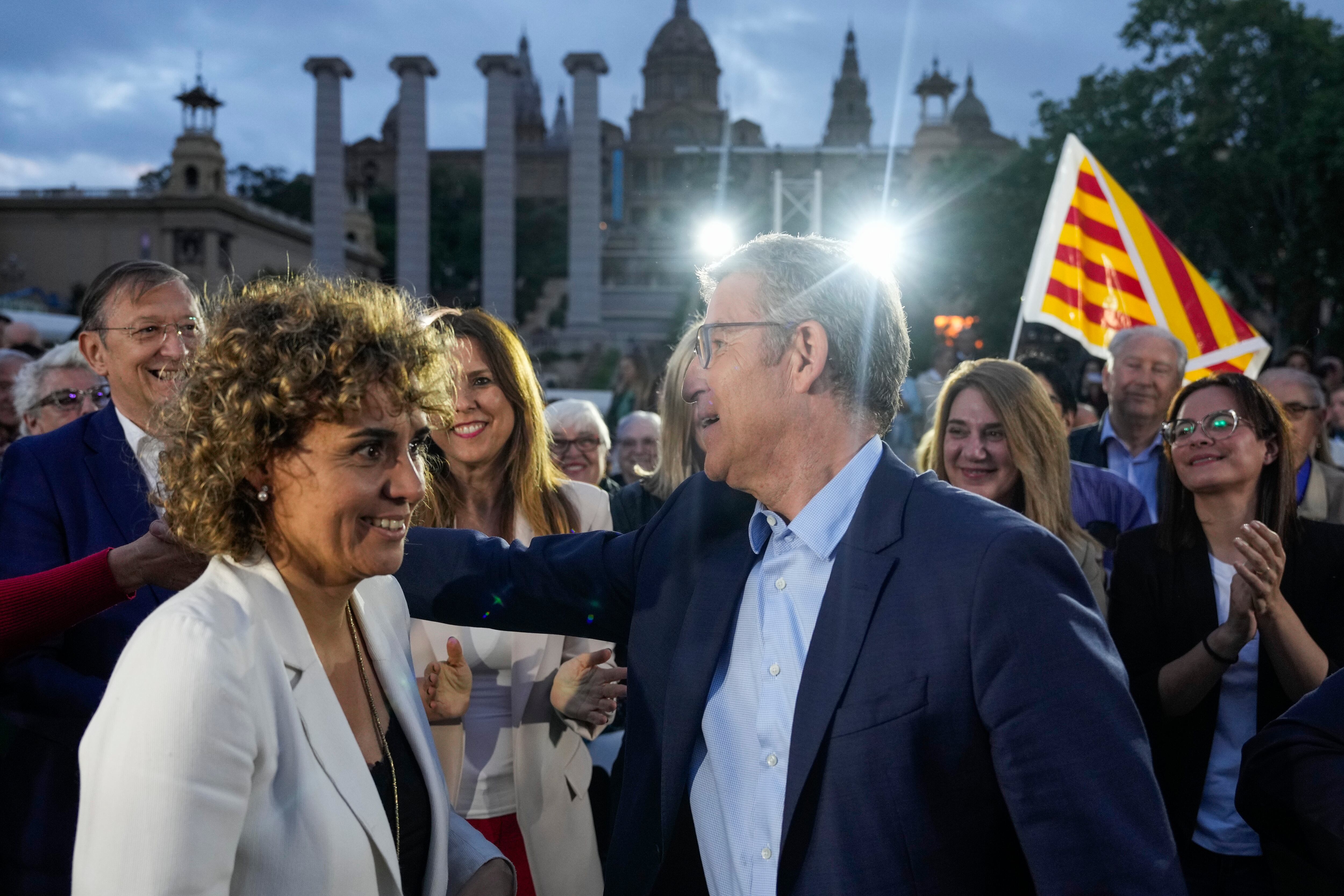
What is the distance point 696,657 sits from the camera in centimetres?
209

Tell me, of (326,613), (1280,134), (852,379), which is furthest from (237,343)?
(1280,134)

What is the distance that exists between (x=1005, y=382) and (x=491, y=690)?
1969mm

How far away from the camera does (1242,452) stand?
331 centimetres

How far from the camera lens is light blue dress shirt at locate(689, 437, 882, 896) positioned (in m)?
1.94

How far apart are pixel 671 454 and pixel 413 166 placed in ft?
156

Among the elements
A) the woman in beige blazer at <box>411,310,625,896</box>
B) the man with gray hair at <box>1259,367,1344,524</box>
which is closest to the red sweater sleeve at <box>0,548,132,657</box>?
the woman in beige blazer at <box>411,310,625,896</box>

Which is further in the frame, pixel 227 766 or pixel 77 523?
pixel 77 523

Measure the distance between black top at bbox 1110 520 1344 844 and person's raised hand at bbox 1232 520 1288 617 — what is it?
1.01ft

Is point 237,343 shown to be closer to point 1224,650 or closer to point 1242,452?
point 1224,650

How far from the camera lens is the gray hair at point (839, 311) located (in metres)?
2.15

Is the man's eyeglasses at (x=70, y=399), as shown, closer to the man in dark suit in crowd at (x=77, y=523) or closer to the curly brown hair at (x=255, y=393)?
the man in dark suit in crowd at (x=77, y=523)

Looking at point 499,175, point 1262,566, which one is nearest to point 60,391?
point 1262,566

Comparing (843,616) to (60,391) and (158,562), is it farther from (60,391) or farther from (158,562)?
(60,391)

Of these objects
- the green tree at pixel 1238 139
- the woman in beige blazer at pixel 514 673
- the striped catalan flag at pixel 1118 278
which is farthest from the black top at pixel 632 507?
the green tree at pixel 1238 139
